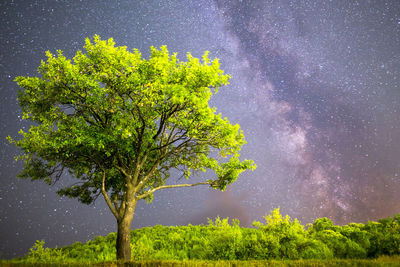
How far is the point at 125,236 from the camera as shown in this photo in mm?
→ 14266

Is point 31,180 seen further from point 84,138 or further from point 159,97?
point 159,97

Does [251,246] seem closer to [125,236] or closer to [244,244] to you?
[244,244]

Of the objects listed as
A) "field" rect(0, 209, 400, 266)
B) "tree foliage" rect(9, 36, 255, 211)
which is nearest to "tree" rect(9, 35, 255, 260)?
"tree foliage" rect(9, 36, 255, 211)

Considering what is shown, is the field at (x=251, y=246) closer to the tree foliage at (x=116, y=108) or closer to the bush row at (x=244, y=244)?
the bush row at (x=244, y=244)

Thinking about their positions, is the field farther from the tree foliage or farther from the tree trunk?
the tree foliage

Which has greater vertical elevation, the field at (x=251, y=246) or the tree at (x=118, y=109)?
the tree at (x=118, y=109)

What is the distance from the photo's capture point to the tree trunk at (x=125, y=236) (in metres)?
13.9

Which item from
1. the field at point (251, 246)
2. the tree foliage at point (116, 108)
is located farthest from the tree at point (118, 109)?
the field at point (251, 246)

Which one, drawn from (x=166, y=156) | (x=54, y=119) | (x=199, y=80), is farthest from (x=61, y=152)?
(x=199, y=80)

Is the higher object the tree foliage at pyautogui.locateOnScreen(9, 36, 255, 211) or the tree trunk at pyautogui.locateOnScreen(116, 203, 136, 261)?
the tree foliage at pyautogui.locateOnScreen(9, 36, 255, 211)

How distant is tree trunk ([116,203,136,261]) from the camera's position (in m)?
13.9

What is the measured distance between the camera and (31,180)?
15.8 m

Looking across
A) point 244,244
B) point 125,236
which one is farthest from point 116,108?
point 244,244

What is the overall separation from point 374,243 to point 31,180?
91.7 ft
